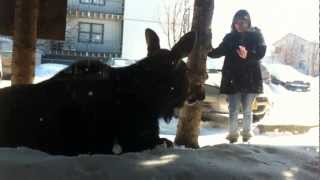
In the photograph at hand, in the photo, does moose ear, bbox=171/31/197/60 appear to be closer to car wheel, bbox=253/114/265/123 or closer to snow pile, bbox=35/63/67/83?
snow pile, bbox=35/63/67/83

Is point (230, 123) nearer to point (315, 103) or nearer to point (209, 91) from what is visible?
point (209, 91)

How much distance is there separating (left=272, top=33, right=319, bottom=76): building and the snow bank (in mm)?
4365

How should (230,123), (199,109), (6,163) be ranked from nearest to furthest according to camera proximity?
(6,163) < (199,109) < (230,123)

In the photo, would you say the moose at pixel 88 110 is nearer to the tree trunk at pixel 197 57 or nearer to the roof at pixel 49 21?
the roof at pixel 49 21

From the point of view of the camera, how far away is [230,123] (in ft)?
16.8

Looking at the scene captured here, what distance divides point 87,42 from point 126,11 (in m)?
0.53

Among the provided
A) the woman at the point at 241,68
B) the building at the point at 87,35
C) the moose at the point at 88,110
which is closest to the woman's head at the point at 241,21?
the woman at the point at 241,68

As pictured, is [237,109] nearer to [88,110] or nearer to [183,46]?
[183,46]

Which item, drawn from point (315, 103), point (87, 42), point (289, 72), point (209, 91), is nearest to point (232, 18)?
point (209, 91)

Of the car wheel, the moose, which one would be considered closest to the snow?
the car wheel

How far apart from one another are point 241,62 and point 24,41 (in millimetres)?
2028

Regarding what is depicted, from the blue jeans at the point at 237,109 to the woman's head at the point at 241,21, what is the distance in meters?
0.57

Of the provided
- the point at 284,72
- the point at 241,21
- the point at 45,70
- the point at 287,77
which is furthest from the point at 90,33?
the point at 287,77

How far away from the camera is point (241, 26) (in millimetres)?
5059
